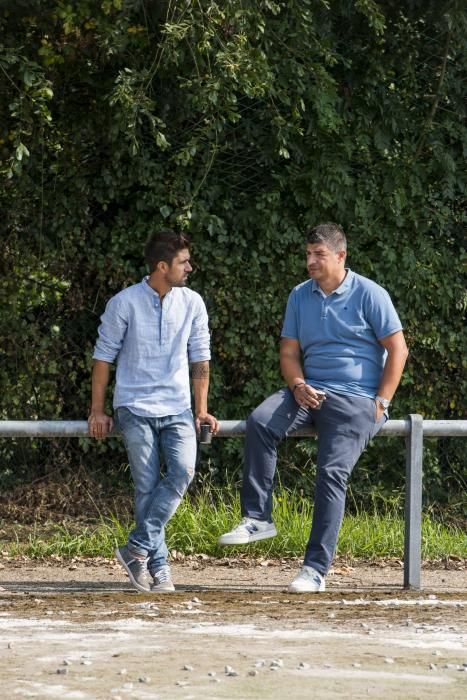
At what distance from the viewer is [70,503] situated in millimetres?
10336

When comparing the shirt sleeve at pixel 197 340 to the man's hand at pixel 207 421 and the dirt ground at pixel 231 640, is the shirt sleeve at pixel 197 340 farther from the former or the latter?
the dirt ground at pixel 231 640

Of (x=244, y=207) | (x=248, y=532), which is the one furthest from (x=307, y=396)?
(x=244, y=207)

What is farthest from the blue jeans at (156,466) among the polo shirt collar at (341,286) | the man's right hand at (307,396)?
the polo shirt collar at (341,286)

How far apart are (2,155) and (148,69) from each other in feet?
4.41

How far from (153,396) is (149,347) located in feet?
0.83

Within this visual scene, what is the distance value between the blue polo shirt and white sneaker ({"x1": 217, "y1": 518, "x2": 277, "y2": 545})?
30.1 inches

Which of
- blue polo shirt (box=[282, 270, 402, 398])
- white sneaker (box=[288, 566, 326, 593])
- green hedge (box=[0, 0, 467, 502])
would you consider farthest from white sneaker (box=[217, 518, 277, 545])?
green hedge (box=[0, 0, 467, 502])

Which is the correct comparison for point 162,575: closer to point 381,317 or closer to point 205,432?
point 205,432

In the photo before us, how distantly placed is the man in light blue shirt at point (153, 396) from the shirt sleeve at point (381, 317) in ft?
3.00

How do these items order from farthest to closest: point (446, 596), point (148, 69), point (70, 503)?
point (70, 503)
point (148, 69)
point (446, 596)

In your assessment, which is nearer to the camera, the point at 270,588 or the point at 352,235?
the point at 270,588

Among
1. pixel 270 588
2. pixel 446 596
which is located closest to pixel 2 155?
pixel 270 588

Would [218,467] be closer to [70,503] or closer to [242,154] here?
[70,503]

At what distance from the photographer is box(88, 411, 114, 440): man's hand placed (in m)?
6.80
